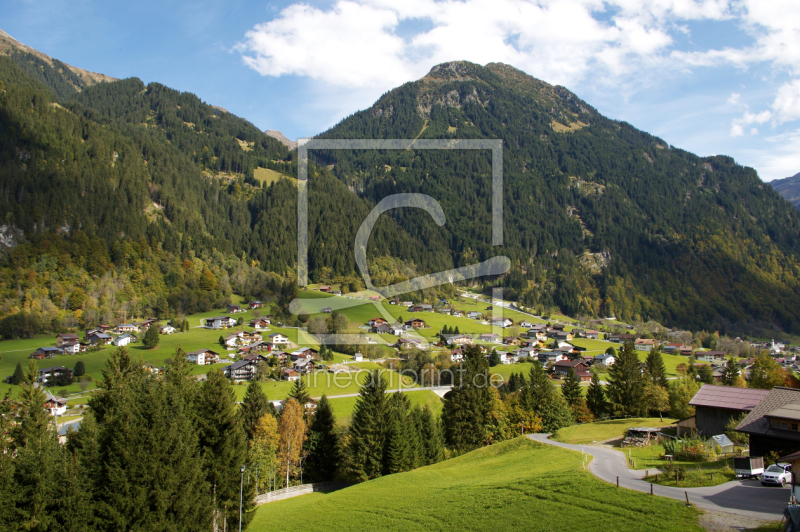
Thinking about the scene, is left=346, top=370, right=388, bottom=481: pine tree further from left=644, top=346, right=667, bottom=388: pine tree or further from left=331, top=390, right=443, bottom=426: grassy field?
left=644, top=346, right=667, bottom=388: pine tree

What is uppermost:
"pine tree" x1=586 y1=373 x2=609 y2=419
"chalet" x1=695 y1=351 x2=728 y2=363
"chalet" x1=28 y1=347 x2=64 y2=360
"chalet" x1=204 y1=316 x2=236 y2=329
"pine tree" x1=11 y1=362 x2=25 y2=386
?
"chalet" x1=204 y1=316 x2=236 y2=329

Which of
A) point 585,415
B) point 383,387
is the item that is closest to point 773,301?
point 585,415

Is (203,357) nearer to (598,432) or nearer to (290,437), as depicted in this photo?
(290,437)

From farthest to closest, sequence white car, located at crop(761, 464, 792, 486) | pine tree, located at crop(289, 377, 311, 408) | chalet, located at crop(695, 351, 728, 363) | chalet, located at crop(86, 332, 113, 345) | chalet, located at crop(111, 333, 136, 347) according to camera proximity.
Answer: chalet, located at crop(695, 351, 728, 363) → chalet, located at crop(86, 332, 113, 345) → chalet, located at crop(111, 333, 136, 347) → pine tree, located at crop(289, 377, 311, 408) → white car, located at crop(761, 464, 792, 486)

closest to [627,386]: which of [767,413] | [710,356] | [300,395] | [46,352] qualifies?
[767,413]

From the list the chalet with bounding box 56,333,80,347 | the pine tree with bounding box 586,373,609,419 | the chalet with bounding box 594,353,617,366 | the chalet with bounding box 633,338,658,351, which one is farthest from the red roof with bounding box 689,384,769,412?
the chalet with bounding box 56,333,80,347
